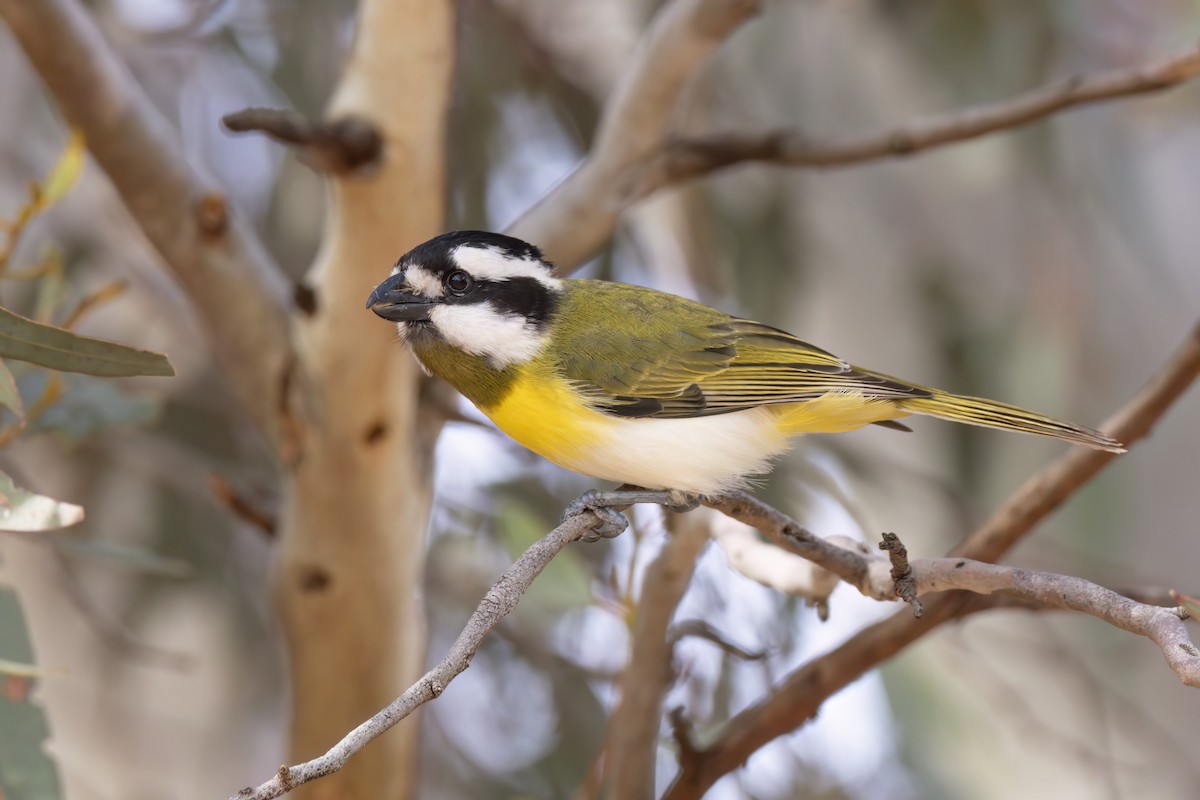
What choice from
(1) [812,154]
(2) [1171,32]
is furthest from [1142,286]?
(1) [812,154]

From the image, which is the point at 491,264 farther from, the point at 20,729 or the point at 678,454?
the point at 20,729

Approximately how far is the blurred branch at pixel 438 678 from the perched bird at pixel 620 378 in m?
0.36

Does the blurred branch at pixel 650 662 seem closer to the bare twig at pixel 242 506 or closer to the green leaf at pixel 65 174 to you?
the bare twig at pixel 242 506

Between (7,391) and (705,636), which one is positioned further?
(705,636)

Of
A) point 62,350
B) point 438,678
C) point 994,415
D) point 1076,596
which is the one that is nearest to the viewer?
point 438,678

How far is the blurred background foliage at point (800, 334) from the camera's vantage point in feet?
9.82

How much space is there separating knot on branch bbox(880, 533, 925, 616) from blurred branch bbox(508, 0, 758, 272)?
1.00 metres

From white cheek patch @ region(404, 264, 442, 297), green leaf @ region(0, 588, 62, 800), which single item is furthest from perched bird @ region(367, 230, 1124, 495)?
green leaf @ region(0, 588, 62, 800)

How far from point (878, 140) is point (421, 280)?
0.93 metres

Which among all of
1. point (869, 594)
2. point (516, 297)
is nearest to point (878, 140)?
point (516, 297)

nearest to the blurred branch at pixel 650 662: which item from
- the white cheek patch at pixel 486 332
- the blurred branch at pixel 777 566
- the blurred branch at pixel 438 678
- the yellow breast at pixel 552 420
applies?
the blurred branch at pixel 777 566

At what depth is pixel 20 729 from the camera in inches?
61.2

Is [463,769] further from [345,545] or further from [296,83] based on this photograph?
[296,83]

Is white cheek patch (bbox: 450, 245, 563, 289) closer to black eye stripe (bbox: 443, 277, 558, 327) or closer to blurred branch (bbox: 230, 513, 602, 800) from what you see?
black eye stripe (bbox: 443, 277, 558, 327)
